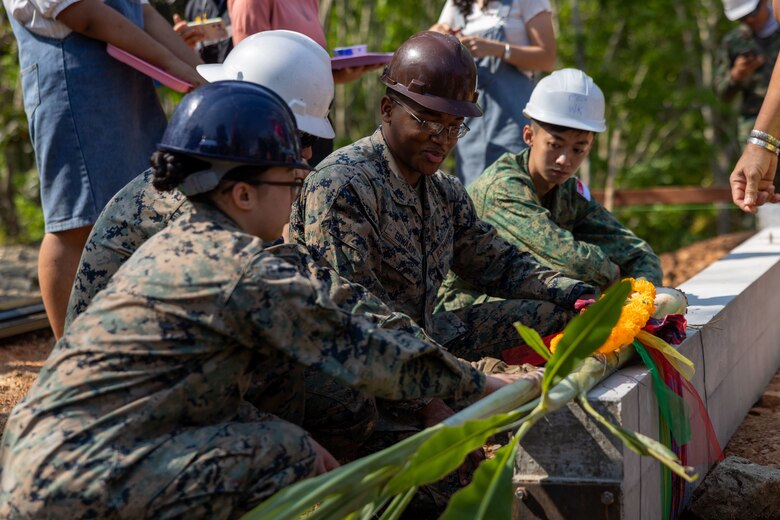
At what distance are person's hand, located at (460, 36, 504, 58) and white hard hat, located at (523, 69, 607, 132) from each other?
0.60m

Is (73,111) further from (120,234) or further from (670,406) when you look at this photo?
(670,406)

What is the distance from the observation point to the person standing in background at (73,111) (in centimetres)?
432

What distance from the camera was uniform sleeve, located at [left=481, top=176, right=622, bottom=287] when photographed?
471 cm

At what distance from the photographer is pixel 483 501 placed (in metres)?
2.54

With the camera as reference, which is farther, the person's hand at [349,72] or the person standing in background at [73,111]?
the person's hand at [349,72]

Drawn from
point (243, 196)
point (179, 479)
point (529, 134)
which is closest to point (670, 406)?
point (243, 196)

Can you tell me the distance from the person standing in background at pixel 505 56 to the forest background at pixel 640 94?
8.45m

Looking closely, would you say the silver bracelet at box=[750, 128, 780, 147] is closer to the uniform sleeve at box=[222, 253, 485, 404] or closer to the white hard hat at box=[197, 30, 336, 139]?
the white hard hat at box=[197, 30, 336, 139]

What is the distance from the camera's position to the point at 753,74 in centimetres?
836

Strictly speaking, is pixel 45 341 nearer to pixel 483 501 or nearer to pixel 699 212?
pixel 483 501

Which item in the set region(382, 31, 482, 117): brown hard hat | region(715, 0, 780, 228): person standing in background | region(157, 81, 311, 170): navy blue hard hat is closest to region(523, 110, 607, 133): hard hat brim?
region(382, 31, 482, 117): brown hard hat

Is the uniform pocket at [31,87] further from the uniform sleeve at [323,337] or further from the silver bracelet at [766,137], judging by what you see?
the silver bracelet at [766,137]

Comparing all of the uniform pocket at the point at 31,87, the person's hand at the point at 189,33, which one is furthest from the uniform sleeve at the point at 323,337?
the person's hand at the point at 189,33

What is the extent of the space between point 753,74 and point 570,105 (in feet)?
13.0
